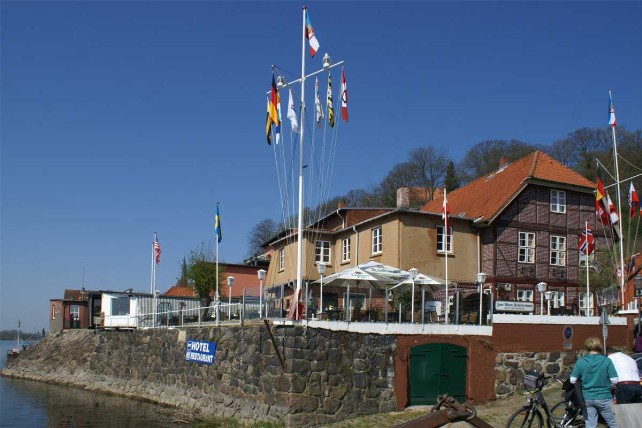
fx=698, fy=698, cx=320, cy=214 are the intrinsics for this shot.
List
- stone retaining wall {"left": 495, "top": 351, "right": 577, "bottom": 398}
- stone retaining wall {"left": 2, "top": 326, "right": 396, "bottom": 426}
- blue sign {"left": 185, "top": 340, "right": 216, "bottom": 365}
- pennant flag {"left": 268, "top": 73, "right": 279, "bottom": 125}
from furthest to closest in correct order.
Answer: blue sign {"left": 185, "top": 340, "right": 216, "bottom": 365} → pennant flag {"left": 268, "top": 73, "right": 279, "bottom": 125} → stone retaining wall {"left": 495, "top": 351, "right": 577, "bottom": 398} → stone retaining wall {"left": 2, "top": 326, "right": 396, "bottom": 426}

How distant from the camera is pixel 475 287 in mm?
32031

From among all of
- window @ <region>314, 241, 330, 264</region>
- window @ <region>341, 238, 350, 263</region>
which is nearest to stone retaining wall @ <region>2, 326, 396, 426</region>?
window @ <region>314, 241, 330, 264</region>

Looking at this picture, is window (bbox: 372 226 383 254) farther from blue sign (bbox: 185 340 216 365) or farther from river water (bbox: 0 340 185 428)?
river water (bbox: 0 340 185 428)

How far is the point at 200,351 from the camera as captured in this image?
2439 cm

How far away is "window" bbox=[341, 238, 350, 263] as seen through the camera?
35.5 m

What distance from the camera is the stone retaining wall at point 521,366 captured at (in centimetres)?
2158

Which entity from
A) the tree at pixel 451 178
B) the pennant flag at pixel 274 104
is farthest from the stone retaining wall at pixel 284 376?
the tree at pixel 451 178

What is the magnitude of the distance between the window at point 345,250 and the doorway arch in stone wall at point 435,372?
48.4 ft

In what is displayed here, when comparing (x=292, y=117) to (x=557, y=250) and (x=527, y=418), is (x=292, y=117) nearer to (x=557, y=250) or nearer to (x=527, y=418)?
(x=527, y=418)

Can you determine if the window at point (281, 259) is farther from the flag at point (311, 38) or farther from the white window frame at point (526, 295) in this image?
the flag at point (311, 38)

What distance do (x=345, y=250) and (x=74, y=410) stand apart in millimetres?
14878

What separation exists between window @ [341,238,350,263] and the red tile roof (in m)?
5.73

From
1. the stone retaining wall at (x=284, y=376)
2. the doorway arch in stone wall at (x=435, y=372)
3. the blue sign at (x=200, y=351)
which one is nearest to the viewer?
the stone retaining wall at (x=284, y=376)

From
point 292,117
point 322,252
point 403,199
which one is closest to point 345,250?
point 322,252
